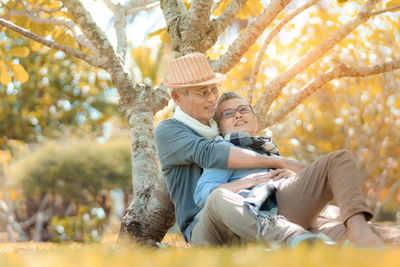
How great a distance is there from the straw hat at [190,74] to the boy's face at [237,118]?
0.71 feet

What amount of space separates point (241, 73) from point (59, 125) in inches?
653

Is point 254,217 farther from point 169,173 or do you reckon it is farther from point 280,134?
point 280,134

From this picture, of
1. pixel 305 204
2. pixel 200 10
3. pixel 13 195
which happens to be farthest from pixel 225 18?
pixel 13 195

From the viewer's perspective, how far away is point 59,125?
78.5 ft

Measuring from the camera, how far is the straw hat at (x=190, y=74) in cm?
358

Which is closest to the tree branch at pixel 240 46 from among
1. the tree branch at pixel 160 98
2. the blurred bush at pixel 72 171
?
the tree branch at pixel 160 98

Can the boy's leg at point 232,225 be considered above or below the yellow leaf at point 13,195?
above

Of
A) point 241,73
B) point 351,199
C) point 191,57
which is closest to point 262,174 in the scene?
point 351,199

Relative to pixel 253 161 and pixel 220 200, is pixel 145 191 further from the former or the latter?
pixel 220 200

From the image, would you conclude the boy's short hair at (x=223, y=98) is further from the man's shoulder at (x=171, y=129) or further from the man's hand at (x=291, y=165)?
the man's hand at (x=291, y=165)

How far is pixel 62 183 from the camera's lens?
16.7m

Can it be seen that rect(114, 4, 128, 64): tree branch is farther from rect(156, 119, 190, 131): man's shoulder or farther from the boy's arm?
the boy's arm

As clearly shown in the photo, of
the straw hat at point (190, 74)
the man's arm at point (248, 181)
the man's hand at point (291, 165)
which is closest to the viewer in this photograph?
the man's arm at point (248, 181)

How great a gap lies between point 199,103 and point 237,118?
0.31m
